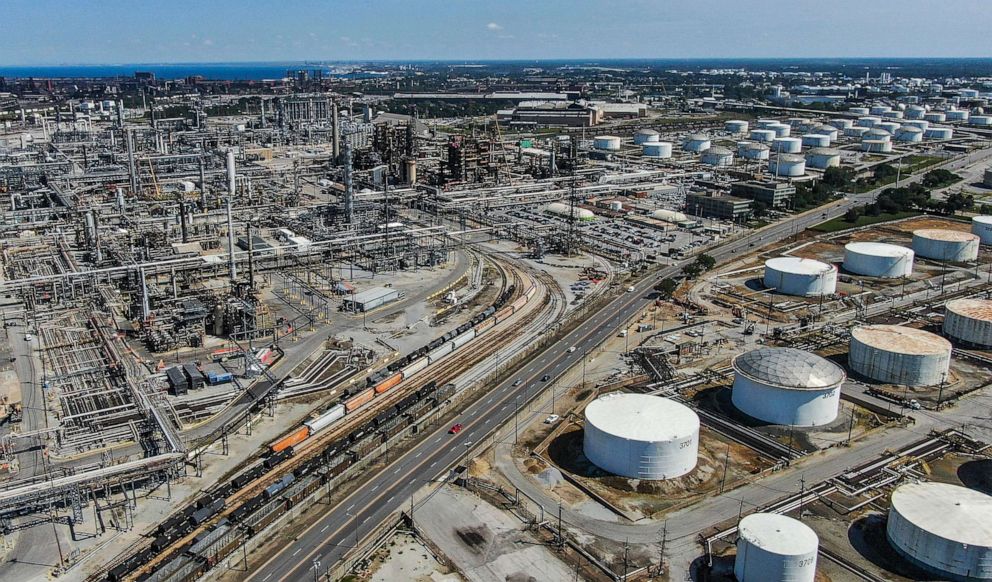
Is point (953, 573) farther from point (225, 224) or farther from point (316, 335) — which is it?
point (225, 224)

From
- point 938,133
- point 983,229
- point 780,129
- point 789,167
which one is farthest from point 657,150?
point 938,133

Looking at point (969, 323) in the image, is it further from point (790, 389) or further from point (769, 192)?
point (769, 192)

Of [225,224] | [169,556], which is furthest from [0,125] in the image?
[169,556]

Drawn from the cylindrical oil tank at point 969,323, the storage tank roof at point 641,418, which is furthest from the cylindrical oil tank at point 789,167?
the storage tank roof at point 641,418

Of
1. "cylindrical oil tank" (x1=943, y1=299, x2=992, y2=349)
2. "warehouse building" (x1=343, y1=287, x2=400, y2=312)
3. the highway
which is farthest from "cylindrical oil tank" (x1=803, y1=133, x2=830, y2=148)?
"warehouse building" (x1=343, y1=287, x2=400, y2=312)

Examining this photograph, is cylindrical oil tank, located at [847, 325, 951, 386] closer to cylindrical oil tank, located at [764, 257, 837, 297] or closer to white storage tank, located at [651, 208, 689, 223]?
cylindrical oil tank, located at [764, 257, 837, 297]

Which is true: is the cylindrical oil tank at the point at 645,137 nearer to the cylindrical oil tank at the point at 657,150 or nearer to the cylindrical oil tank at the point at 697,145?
the cylindrical oil tank at the point at 697,145
